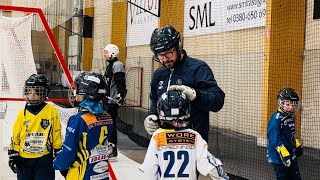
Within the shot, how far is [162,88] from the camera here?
2.89 metres

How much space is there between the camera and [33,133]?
3.73 m

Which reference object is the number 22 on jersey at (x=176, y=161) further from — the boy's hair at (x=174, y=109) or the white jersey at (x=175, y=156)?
the boy's hair at (x=174, y=109)

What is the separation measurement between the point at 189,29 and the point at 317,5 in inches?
145

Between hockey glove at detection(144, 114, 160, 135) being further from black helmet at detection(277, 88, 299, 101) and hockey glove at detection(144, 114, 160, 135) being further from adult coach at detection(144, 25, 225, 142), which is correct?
black helmet at detection(277, 88, 299, 101)

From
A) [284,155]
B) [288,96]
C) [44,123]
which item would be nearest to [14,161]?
[44,123]

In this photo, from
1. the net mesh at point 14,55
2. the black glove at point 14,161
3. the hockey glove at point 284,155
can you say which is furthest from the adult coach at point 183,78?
the net mesh at point 14,55

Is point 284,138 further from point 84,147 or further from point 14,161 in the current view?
point 14,161

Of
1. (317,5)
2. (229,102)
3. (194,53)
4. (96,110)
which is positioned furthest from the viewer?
(194,53)

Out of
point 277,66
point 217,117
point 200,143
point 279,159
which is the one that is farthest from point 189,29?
point 200,143

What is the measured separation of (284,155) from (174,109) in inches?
86.2

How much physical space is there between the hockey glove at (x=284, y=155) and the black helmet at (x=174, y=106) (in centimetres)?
210

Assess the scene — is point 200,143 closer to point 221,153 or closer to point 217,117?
point 221,153

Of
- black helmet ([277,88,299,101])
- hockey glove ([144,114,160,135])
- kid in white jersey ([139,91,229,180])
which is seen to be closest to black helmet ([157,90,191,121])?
kid in white jersey ([139,91,229,180])

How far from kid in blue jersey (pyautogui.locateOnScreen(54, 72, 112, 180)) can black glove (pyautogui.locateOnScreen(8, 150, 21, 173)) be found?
63 cm
